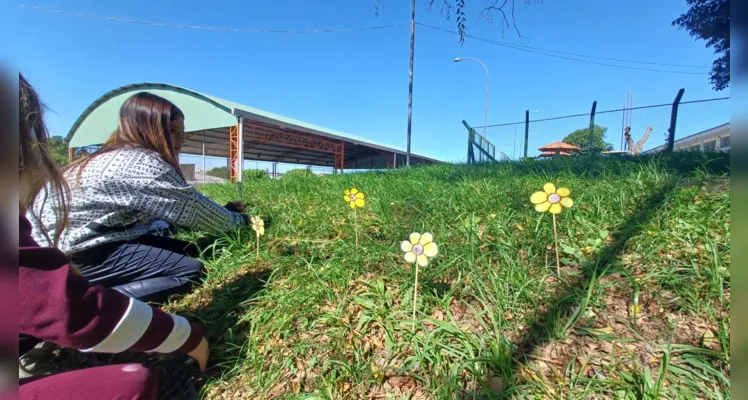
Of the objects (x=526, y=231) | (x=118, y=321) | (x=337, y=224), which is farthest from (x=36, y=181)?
(x=526, y=231)

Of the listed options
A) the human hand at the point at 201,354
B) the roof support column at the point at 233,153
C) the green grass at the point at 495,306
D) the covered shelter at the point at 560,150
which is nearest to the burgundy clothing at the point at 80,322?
the human hand at the point at 201,354

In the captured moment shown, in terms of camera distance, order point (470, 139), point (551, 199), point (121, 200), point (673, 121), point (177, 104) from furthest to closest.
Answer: point (177, 104), point (470, 139), point (673, 121), point (121, 200), point (551, 199)

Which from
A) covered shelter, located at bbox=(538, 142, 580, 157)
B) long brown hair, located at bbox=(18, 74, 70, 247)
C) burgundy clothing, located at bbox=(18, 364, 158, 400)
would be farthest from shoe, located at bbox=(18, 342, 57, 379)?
covered shelter, located at bbox=(538, 142, 580, 157)

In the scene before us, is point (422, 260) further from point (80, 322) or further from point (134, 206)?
point (134, 206)

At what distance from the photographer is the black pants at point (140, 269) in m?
1.62

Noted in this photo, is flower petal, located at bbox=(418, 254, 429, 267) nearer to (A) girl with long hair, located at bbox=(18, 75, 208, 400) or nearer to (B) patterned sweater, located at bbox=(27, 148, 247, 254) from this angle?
(A) girl with long hair, located at bbox=(18, 75, 208, 400)

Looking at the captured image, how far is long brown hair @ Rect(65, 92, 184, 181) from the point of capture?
5.91 feet

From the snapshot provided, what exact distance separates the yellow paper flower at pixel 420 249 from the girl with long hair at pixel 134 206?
135cm

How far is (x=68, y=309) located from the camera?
83 cm

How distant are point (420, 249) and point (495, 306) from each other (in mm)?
397

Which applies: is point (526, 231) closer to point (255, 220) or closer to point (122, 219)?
point (255, 220)

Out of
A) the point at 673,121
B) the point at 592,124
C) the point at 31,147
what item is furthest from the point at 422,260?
the point at 592,124

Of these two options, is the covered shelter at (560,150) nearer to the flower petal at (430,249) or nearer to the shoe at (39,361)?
the flower petal at (430,249)

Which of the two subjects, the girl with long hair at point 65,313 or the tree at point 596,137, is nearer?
the girl with long hair at point 65,313
